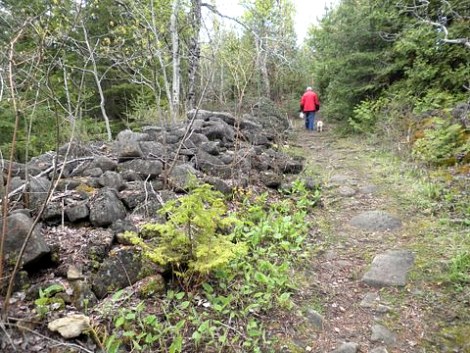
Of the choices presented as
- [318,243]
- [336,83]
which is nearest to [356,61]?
[336,83]

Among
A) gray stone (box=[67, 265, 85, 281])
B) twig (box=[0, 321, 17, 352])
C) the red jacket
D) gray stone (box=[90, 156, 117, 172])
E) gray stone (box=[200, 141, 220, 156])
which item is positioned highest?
the red jacket

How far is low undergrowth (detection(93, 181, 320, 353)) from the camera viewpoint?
98.6 inches

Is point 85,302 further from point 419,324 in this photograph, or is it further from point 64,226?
point 419,324

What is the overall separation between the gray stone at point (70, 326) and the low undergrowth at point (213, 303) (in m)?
0.12

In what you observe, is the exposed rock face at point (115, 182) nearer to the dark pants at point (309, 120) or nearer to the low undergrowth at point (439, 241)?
the low undergrowth at point (439, 241)

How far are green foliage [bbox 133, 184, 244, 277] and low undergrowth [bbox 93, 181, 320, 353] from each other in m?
0.01

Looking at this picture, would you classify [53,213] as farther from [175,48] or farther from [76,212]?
[175,48]

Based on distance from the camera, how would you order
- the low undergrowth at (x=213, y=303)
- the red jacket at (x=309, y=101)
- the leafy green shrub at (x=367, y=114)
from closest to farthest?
the low undergrowth at (x=213, y=303), the leafy green shrub at (x=367, y=114), the red jacket at (x=309, y=101)

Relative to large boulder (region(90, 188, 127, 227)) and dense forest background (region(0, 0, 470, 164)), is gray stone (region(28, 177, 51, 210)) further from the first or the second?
dense forest background (region(0, 0, 470, 164))

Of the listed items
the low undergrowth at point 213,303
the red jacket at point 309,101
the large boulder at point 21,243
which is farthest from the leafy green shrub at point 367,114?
the large boulder at point 21,243

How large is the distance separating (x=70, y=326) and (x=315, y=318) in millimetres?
1956

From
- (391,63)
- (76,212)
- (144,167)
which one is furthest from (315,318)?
(391,63)

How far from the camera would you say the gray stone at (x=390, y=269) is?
11.5ft

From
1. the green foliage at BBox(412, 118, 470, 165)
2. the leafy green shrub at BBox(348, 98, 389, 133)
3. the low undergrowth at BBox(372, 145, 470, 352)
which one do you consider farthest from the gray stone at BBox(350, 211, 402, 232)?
the leafy green shrub at BBox(348, 98, 389, 133)
